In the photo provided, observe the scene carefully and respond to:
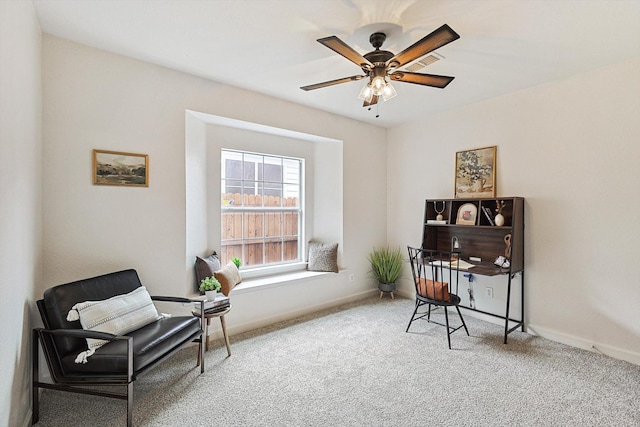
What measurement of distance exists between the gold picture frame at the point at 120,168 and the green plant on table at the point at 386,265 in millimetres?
3128

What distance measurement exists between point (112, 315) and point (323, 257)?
103 inches

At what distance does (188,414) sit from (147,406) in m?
0.31

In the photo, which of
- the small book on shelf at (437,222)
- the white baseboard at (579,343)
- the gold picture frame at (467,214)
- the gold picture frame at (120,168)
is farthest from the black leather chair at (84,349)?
the white baseboard at (579,343)

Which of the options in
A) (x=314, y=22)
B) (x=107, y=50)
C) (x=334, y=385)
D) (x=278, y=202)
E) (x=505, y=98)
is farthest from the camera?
(x=278, y=202)

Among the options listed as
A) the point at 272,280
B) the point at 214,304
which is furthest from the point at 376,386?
the point at 272,280

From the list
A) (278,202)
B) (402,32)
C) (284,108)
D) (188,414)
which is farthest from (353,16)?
(188,414)

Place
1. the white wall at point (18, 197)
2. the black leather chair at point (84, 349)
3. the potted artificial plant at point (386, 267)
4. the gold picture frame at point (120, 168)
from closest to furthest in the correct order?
the white wall at point (18, 197) → the black leather chair at point (84, 349) → the gold picture frame at point (120, 168) → the potted artificial plant at point (386, 267)

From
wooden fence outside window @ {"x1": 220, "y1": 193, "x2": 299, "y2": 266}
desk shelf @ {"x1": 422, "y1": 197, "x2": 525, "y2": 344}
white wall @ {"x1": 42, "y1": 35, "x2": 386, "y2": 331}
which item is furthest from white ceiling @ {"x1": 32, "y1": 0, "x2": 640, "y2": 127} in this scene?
Answer: wooden fence outside window @ {"x1": 220, "y1": 193, "x2": 299, "y2": 266}

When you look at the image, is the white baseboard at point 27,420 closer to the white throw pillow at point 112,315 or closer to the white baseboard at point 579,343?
the white throw pillow at point 112,315

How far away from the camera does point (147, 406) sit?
6.74ft

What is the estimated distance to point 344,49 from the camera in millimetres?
1868

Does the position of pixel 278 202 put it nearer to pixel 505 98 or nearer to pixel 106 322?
pixel 106 322

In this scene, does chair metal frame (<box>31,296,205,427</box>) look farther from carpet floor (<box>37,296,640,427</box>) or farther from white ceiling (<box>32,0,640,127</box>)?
white ceiling (<box>32,0,640,127</box>)

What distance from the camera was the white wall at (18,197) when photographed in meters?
1.51
